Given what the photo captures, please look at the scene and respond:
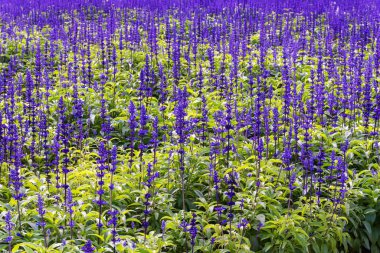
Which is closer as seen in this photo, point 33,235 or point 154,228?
point 33,235

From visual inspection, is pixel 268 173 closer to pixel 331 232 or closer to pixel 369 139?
pixel 331 232

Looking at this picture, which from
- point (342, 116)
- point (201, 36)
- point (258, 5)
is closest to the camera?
point (342, 116)

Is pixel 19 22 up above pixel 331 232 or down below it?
above

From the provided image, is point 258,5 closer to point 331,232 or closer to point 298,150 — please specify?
point 298,150

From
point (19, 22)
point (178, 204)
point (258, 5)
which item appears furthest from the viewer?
point (258, 5)

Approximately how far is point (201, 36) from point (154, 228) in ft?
26.1

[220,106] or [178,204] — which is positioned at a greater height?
[220,106]

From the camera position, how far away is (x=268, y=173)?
20.7 feet

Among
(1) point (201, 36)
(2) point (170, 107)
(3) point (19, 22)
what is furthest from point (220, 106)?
(3) point (19, 22)

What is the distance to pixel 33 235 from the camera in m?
4.92

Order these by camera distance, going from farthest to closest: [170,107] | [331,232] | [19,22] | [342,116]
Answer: [19,22] → [170,107] → [342,116] → [331,232]

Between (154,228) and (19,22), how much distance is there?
39.0ft

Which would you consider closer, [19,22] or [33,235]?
[33,235]

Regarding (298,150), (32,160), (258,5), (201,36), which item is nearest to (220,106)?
(298,150)
